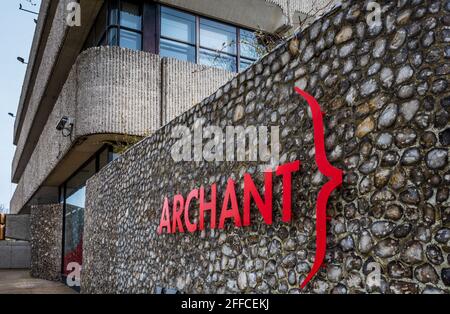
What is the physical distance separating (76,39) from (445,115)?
12690 mm

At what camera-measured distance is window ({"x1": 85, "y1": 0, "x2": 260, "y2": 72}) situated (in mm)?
11953

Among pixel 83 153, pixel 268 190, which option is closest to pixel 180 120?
pixel 268 190

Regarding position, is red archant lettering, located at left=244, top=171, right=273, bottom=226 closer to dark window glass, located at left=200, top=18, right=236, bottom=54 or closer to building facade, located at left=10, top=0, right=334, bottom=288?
building facade, located at left=10, top=0, right=334, bottom=288

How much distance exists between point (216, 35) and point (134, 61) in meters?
2.93

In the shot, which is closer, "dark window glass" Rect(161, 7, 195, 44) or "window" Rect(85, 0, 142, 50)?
"window" Rect(85, 0, 142, 50)

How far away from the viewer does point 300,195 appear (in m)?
4.30

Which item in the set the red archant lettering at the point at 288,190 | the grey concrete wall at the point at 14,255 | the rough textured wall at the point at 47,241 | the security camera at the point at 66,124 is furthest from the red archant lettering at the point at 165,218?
the grey concrete wall at the point at 14,255

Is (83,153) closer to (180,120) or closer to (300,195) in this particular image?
(180,120)

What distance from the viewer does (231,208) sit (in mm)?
5418

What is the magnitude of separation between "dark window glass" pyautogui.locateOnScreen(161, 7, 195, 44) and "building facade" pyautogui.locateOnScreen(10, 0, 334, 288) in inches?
1.1

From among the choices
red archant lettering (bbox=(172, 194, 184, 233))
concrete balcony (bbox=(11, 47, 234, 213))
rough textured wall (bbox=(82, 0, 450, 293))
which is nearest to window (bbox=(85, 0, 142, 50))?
concrete balcony (bbox=(11, 47, 234, 213))

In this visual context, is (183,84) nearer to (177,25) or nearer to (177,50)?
(177,50)

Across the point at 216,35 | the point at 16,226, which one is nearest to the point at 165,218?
the point at 216,35

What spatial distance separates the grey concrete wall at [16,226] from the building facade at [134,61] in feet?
48.2
